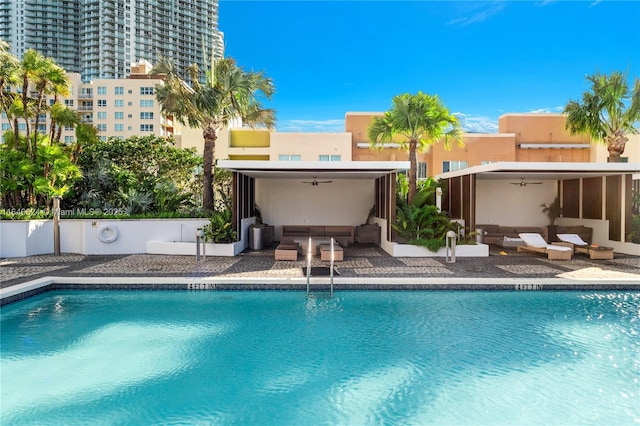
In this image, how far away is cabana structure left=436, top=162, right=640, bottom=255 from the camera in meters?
14.0

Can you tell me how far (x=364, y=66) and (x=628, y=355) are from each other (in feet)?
101

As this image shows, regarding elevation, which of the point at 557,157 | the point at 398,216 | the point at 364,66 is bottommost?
the point at 398,216

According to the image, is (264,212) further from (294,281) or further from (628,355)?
(628,355)

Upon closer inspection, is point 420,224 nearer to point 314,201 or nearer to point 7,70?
point 314,201


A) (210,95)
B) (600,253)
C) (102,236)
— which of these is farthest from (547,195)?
(102,236)

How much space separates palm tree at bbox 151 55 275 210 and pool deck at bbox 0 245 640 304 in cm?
478

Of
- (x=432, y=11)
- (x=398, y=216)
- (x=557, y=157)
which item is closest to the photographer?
(x=398, y=216)

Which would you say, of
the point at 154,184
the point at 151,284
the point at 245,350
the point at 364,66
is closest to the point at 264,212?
the point at 154,184

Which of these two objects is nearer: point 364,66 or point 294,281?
point 294,281

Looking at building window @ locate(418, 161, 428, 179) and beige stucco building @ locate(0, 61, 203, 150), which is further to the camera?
beige stucco building @ locate(0, 61, 203, 150)

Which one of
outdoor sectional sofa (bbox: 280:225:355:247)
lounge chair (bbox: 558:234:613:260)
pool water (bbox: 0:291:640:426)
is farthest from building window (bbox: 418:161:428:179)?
pool water (bbox: 0:291:640:426)

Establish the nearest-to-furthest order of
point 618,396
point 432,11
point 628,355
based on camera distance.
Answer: point 618,396 → point 628,355 → point 432,11

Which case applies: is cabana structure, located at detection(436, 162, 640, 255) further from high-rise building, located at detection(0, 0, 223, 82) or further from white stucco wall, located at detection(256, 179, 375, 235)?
high-rise building, located at detection(0, 0, 223, 82)

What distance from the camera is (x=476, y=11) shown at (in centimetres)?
2739
